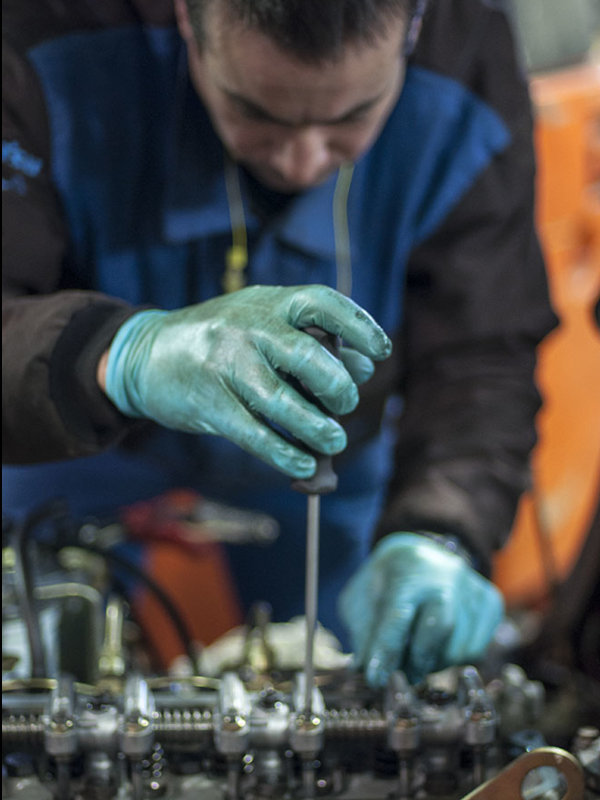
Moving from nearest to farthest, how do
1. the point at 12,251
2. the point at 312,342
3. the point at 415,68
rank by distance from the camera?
the point at 312,342
the point at 12,251
the point at 415,68

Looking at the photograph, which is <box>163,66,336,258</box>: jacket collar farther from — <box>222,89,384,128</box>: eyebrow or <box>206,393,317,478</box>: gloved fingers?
<box>206,393,317,478</box>: gloved fingers

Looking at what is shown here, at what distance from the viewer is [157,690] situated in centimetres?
99

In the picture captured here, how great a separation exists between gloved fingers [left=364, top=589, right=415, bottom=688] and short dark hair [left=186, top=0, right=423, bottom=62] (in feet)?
1.89

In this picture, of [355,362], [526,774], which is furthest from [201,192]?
[526,774]

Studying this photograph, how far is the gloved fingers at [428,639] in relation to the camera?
108cm

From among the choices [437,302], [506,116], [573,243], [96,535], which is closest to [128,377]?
[96,535]

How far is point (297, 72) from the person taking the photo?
0.97m

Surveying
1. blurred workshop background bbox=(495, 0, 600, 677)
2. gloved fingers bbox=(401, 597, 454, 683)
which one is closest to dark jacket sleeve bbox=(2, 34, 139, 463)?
gloved fingers bbox=(401, 597, 454, 683)

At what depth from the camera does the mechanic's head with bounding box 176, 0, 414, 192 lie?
3.06 ft

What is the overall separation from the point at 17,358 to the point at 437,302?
667 millimetres

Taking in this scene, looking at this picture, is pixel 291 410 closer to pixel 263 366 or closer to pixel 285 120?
pixel 263 366

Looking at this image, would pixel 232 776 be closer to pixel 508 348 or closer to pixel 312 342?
pixel 312 342

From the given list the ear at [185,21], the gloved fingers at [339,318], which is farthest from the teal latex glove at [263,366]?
the ear at [185,21]

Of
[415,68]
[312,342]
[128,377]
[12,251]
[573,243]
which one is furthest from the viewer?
[573,243]
